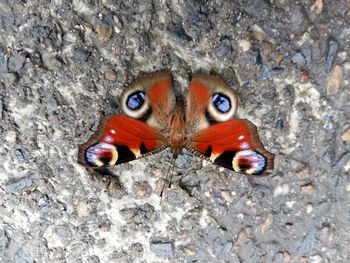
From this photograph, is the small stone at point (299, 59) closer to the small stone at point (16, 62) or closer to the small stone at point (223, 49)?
the small stone at point (223, 49)

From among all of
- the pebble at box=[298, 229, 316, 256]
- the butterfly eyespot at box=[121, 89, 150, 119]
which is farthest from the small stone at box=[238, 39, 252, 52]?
the pebble at box=[298, 229, 316, 256]

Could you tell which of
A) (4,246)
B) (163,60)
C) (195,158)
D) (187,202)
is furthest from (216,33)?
(4,246)

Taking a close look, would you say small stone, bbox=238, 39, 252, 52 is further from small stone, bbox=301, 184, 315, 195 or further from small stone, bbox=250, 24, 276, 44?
small stone, bbox=301, 184, 315, 195

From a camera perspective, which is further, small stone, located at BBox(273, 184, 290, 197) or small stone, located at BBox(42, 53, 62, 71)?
small stone, located at BBox(273, 184, 290, 197)

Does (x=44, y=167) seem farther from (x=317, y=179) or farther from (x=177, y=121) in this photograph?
(x=317, y=179)

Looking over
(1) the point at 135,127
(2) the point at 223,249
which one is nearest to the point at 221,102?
(1) the point at 135,127

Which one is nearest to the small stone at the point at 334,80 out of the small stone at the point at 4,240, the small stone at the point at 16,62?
the small stone at the point at 16,62
